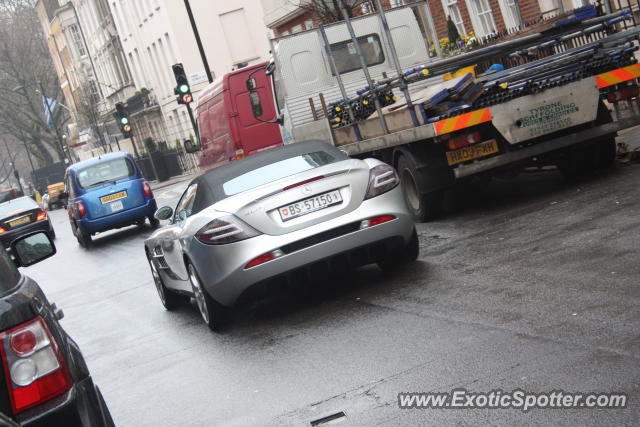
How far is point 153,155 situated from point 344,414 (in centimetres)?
5436

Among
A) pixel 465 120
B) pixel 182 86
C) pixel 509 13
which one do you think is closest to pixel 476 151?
pixel 465 120

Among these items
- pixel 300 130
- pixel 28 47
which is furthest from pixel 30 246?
→ pixel 28 47

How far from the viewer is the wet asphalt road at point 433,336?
558cm

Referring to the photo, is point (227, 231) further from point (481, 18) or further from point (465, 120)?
point (481, 18)

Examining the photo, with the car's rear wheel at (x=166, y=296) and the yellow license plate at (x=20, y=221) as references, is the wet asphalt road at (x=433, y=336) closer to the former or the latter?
the car's rear wheel at (x=166, y=296)

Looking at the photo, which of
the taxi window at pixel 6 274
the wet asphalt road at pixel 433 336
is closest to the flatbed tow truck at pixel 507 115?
the wet asphalt road at pixel 433 336

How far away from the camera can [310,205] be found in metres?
8.59

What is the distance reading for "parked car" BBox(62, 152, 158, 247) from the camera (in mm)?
23266

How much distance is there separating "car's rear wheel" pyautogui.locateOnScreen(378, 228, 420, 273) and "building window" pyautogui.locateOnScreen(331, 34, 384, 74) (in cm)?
787

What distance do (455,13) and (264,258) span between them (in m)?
24.1

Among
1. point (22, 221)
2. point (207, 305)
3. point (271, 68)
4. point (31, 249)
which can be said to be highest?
point (271, 68)

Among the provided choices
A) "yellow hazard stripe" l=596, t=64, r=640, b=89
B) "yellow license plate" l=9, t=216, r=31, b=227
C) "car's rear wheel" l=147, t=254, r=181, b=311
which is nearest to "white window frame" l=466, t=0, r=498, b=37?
"yellow license plate" l=9, t=216, r=31, b=227

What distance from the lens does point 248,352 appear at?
789 centimetres

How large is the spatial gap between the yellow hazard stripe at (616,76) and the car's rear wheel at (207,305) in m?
4.98
